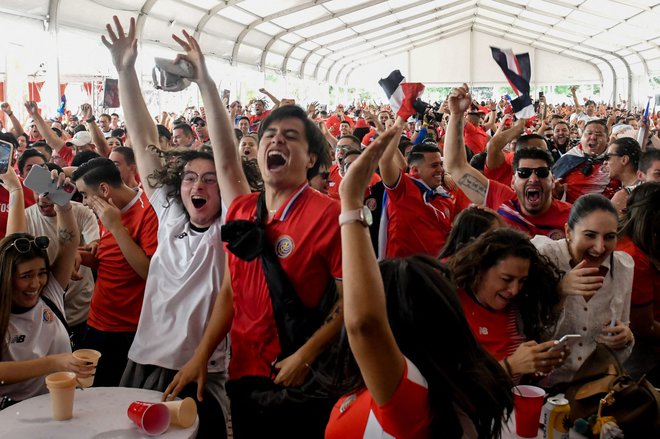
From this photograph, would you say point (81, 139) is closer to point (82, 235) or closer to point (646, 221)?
point (82, 235)

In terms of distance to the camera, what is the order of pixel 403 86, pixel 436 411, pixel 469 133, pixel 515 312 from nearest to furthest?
pixel 436 411
pixel 515 312
pixel 403 86
pixel 469 133

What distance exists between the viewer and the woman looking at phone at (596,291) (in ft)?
7.72

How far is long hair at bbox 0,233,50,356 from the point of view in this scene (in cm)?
231

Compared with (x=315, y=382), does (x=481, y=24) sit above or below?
above

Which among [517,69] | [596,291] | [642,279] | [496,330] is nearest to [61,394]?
[496,330]

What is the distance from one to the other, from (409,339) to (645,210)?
1881mm

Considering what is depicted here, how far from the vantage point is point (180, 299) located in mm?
2342

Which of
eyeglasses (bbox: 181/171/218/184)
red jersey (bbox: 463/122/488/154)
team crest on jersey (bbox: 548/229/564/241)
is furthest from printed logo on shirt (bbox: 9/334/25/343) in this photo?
red jersey (bbox: 463/122/488/154)

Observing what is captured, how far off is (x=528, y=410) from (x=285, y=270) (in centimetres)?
89

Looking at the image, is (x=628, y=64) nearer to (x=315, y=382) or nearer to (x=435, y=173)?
(x=435, y=173)

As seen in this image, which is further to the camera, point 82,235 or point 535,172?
point 82,235

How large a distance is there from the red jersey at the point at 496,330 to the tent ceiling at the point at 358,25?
11.2 m

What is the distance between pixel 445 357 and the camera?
4.51 feet

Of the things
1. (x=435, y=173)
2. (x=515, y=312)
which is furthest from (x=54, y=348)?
(x=435, y=173)
